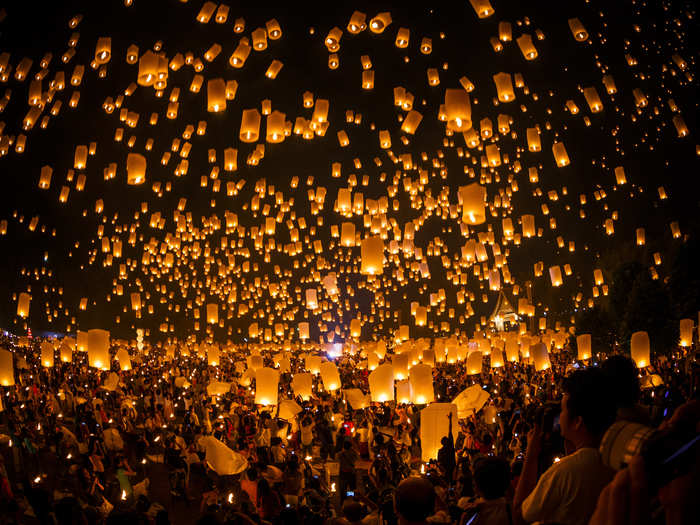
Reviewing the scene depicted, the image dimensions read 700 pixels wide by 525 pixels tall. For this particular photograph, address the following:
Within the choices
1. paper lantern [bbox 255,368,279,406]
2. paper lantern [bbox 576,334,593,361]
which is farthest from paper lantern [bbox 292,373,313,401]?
paper lantern [bbox 576,334,593,361]

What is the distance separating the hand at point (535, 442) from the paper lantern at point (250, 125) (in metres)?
6.57

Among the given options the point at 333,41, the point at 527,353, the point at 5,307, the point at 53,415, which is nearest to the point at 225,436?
the point at 53,415

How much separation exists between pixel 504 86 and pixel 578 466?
7.76m

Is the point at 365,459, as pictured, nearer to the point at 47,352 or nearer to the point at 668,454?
the point at 668,454

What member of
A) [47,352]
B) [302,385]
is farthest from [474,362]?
[47,352]

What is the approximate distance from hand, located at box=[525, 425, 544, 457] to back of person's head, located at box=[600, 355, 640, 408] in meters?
0.42

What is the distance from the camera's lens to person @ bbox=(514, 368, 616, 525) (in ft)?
6.72

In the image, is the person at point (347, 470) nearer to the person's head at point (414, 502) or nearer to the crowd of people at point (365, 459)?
the crowd of people at point (365, 459)


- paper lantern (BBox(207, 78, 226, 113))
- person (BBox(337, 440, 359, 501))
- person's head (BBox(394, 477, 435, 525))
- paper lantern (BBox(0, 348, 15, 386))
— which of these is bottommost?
person (BBox(337, 440, 359, 501))

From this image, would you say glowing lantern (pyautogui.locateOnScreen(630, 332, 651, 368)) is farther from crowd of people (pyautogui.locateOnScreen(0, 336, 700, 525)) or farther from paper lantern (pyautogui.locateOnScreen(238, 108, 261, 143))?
paper lantern (pyautogui.locateOnScreen(238, 108, 261, 143))

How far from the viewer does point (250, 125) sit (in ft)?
26.5

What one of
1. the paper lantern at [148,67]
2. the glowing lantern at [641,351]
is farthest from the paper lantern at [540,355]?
the paper lantern at [148,67]

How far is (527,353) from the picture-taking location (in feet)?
64.4

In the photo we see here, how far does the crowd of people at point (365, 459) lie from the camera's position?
157 centimetres
